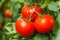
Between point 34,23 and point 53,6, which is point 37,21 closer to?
point 34,23

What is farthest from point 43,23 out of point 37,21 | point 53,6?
point 53,6

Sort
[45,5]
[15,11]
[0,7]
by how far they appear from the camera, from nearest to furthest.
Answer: [45,5] → [15,11] → [0,7]

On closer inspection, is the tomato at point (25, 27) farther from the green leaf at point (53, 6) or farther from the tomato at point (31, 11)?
the green leaf at point (53, 6)

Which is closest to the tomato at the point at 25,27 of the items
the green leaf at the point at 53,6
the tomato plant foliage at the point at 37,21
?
the tomato plant foliage at the point at 37,21

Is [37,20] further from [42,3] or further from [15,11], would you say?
[15,11]

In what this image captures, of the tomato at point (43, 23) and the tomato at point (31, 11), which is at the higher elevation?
the tomato at point (31, 11)

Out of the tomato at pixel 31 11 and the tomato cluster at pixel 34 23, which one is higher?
the tomato at pixel 31 11

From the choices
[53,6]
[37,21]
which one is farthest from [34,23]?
[53,6]

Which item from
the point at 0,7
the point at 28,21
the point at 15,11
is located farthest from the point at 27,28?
the point at 0,7

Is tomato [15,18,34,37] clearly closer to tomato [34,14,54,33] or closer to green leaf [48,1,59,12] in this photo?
tomato [34,14,54,33]
